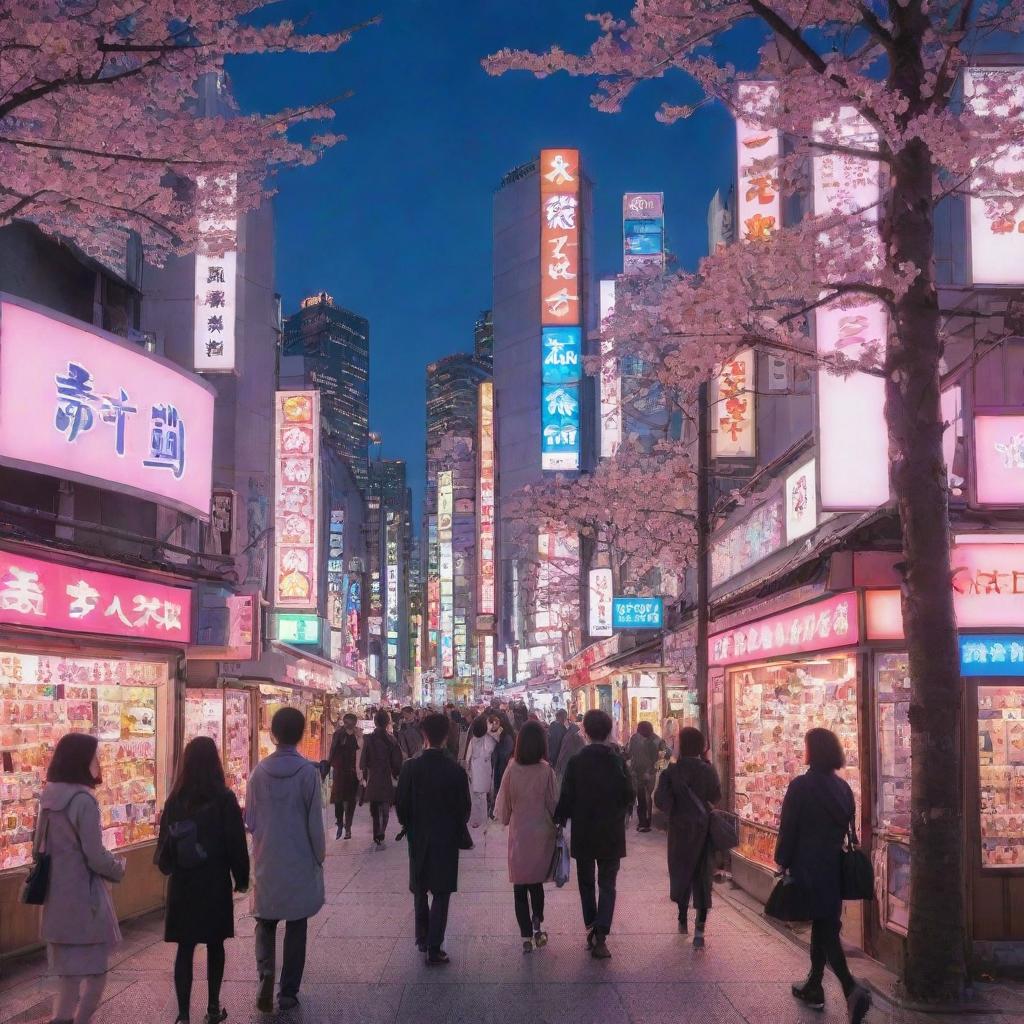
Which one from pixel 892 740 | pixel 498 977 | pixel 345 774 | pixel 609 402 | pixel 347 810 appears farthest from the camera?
pixel 609 402

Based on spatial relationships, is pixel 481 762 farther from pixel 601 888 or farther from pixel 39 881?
pixel 39 881

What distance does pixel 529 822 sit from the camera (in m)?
9.27

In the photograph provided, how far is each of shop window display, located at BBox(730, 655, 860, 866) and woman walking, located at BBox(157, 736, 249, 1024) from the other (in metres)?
5.37

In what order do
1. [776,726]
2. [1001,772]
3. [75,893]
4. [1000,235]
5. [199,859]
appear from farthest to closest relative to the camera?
[776,726]
[1000,235]
[1001,772]
[199,859]
[75,893]

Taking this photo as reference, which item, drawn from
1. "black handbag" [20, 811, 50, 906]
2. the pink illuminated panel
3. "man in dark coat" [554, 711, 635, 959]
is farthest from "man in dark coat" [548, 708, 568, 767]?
"black handbag" [20, 811, 50, 906]

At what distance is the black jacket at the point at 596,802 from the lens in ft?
29.8

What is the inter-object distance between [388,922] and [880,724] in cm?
474

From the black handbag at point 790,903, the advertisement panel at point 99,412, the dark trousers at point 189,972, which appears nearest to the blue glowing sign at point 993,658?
the black handbag at point 790,903

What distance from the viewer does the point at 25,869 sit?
360 inches

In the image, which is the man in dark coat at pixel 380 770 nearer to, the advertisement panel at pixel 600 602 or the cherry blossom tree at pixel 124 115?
the cherry blossom tree at pixel 124 115

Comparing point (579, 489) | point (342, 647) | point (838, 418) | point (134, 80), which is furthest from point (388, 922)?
point (342, 647)

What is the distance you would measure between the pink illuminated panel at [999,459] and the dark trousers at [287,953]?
5.94 meters

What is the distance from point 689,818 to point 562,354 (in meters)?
28.5

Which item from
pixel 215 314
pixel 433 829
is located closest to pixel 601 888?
pixel 433 829
